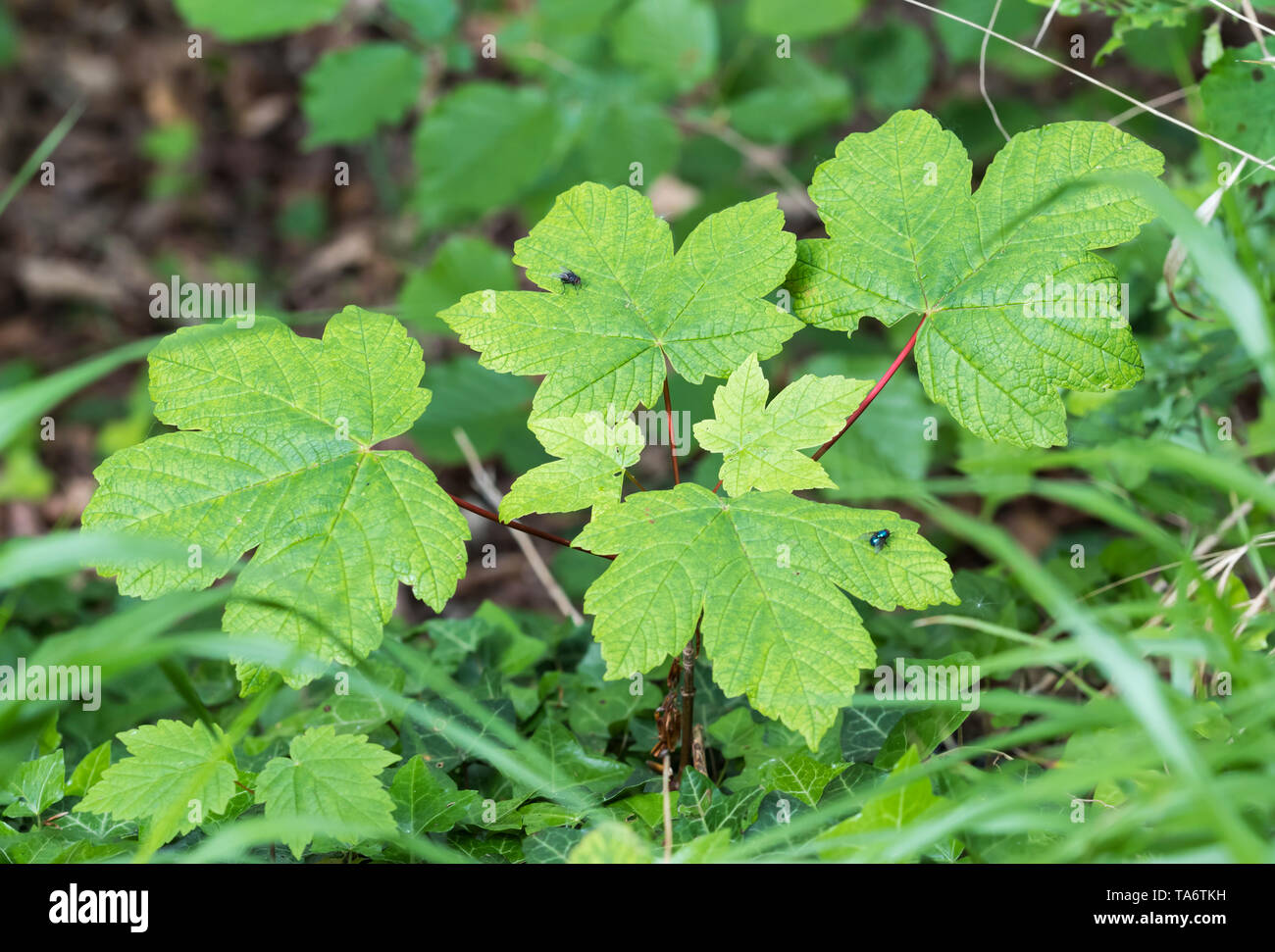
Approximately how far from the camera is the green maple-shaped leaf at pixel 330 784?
992 mm

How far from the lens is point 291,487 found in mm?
1088

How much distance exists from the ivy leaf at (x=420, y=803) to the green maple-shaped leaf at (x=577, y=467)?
0.30 meters

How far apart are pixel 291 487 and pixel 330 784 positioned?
31 cm

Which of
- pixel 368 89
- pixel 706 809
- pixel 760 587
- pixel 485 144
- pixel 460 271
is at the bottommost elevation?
pixel 706 809

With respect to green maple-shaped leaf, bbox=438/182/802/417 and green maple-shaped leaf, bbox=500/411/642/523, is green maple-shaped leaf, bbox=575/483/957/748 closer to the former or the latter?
green maple-shaped leaf, bbox=500/411/642/523

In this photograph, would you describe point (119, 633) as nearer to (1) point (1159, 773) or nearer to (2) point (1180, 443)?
(1) point (1159, 773)

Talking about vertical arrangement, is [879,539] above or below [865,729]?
above

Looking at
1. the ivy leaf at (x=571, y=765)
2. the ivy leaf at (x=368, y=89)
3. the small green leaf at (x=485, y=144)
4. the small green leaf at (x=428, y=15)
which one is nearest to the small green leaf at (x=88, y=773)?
the ivy leaf at (x=571, y=765)

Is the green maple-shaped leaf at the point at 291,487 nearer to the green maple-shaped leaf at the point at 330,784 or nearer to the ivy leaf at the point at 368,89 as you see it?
the green maple-shaped leaf at the point at 330,784

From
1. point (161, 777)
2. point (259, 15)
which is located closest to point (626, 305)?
point (161, 777)

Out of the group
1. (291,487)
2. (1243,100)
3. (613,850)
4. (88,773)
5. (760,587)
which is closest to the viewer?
(613,850)

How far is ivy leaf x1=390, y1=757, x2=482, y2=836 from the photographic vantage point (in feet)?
3.54

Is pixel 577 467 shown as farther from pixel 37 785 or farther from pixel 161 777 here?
pixel 37 785

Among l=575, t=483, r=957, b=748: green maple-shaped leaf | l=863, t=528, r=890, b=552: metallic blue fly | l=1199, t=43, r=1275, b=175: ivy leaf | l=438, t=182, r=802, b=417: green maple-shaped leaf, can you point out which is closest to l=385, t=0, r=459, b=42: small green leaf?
l=438, t=182, r=802, b=417: green maple-shaped leaf
